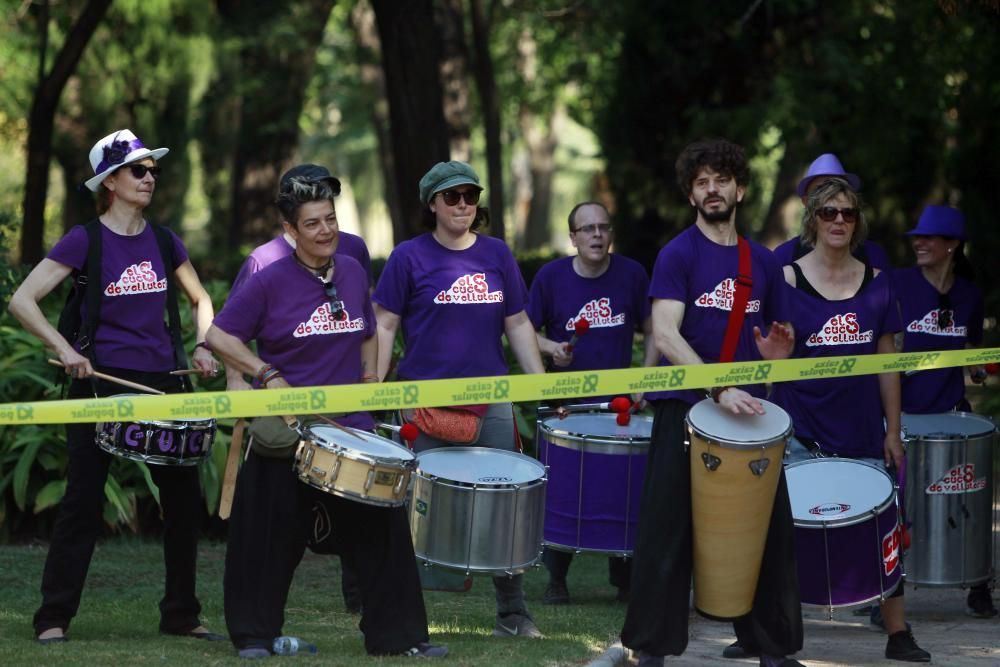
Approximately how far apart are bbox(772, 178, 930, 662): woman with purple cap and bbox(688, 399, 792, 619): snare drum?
40.5 inches

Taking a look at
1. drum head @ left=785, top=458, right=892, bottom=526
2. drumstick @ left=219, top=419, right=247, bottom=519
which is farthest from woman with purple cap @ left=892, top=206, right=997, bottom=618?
drumstick @ left=219, top=419, right=247, bottom=519

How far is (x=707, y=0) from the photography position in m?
19.6

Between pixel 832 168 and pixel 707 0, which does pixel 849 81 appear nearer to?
pixel 707 0

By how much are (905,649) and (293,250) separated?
10.9 feet

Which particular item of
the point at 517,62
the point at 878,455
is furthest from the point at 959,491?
the point at 517,62

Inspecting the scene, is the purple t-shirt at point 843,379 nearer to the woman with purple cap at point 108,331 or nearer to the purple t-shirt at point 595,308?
the purple t-shirt at point 595,308

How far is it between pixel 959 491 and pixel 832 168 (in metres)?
2.00

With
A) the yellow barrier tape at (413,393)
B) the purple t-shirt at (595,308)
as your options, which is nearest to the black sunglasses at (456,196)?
the yellow barrier tape at (413,393)

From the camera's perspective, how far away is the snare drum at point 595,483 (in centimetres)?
828

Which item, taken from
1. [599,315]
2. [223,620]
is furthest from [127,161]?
[599,315]

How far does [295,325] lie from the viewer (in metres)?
6.69

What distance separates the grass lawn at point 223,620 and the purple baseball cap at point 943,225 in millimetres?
2684

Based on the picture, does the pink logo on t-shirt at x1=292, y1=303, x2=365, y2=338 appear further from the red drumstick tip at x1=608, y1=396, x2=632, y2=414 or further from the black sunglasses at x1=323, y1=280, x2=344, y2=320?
the red drumstick tip at x1=608, y1=396, x2=632, y2=414

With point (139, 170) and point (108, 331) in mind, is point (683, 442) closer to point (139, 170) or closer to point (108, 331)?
point (108, 331)
